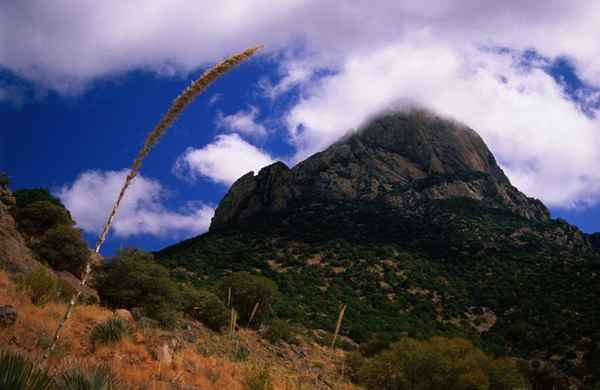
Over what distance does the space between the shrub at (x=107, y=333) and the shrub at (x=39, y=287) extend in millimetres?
2510

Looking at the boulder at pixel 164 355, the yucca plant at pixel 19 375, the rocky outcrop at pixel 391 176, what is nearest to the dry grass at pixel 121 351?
the boulder at pixel 164 355

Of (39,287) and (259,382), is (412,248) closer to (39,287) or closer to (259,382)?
(39,287)

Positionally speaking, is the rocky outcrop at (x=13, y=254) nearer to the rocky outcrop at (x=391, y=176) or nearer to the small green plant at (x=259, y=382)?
the small green plant at (x=259, y=382)

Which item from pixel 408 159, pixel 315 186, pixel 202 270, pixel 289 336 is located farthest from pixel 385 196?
pixel 289 336

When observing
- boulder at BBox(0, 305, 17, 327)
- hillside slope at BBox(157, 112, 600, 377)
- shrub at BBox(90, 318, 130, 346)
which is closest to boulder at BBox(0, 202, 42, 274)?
shrub at BBox(90, 318, 130, 346)

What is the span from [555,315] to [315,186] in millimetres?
48142

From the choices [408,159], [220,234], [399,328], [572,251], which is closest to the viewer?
[399,328]

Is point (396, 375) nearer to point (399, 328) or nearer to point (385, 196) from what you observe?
point (399, 328)

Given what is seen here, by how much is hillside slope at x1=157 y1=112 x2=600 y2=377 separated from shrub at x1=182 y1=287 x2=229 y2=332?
10176 millimetres

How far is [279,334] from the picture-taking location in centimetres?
2442

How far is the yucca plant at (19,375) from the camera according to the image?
3.41 metres

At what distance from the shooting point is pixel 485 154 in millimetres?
103500

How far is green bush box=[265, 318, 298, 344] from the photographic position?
24.1m

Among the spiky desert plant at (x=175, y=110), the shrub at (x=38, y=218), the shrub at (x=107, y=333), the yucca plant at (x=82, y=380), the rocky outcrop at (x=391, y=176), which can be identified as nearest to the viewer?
the spiky desert plant at (x=175, y=110)
